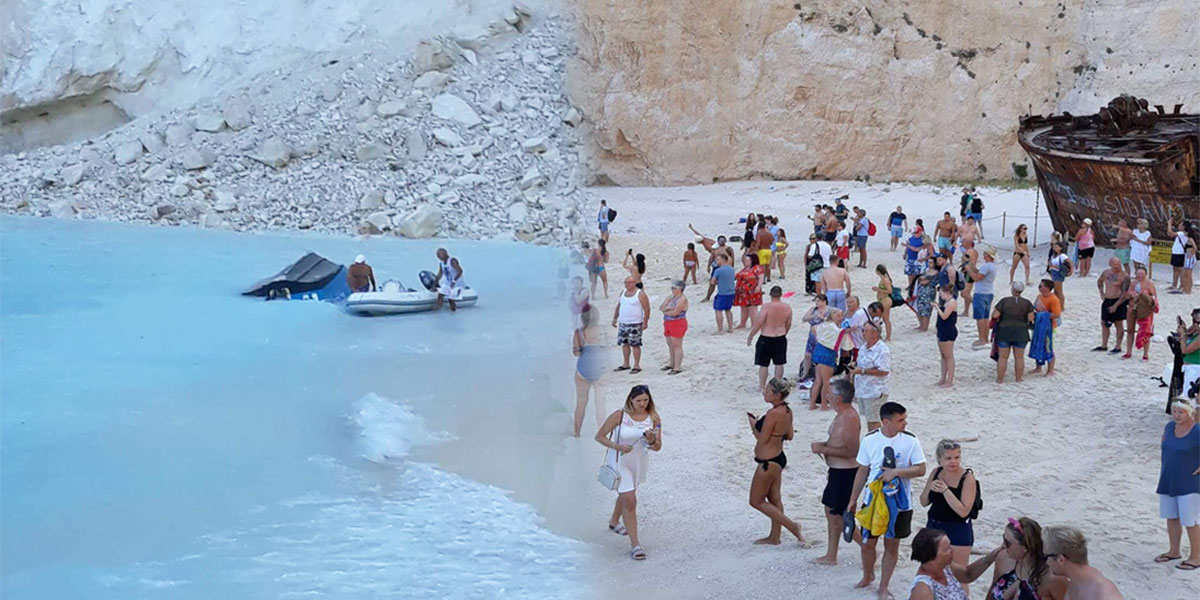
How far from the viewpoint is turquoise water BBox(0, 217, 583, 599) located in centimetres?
840

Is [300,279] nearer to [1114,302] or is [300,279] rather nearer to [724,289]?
[724,289]

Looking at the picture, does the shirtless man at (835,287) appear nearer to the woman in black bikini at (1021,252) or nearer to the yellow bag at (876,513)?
the woman in black bikini at (1021,252)

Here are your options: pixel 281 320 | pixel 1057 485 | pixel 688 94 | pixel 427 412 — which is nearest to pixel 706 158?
pixel 688 94

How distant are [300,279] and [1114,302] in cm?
1291

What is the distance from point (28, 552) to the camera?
923 centimetres

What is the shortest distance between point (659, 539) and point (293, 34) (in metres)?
29.3

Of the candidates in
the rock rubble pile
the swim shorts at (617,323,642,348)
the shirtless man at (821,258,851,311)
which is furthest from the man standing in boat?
the rock rubble pile

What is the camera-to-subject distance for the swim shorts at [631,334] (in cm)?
1241

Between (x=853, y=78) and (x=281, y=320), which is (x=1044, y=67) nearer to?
(x=853, y=78)

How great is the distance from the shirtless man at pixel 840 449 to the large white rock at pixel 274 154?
79.3 ft

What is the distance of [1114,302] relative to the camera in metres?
12.0

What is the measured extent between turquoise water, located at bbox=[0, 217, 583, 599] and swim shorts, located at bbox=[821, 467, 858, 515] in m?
1.88

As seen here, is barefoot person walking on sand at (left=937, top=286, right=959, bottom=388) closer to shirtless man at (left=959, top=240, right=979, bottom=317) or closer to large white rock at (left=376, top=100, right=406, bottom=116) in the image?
shirtless man at (left=959, top=240, right=979, bottom=317)

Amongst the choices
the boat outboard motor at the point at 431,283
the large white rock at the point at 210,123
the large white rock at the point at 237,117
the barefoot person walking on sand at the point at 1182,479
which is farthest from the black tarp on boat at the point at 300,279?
the barefoot person walking on sand at the point at 1182,479
